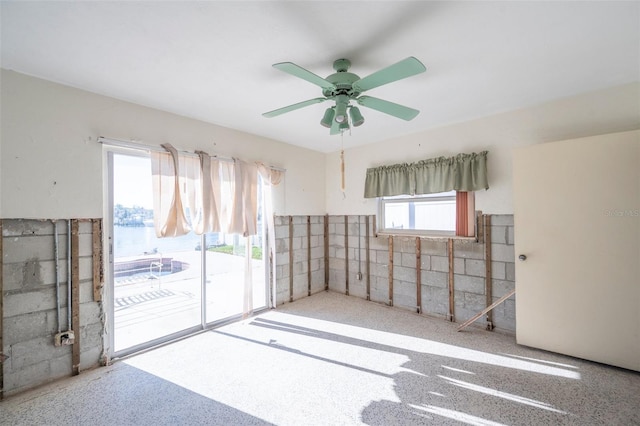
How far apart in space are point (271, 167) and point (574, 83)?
11.2ft

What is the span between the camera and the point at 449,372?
2.31 metres

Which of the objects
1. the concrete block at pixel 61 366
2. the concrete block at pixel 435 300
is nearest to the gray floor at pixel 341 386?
the concrete block at pixel 61 366

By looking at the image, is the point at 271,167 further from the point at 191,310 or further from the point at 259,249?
the point at 191,310

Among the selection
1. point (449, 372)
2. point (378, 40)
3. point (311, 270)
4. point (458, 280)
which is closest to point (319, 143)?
point (311, 270)

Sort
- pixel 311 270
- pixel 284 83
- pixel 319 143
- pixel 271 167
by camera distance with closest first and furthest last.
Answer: pixel 284 83 < pixel 271 167 < pixel 319 143 < pixel 311 270

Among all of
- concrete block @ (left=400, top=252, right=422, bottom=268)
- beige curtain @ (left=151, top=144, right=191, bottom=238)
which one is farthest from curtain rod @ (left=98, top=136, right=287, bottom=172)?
concrete block @ (left=400, top=252, right=422, bottom=268)

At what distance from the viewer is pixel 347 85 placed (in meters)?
1.91

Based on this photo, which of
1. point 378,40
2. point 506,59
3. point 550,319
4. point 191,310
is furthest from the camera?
point 191,310

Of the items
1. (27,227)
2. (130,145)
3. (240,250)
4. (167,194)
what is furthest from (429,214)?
(27,227)

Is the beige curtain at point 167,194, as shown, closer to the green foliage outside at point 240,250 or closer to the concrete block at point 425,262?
the green foliage outside at point 240,250

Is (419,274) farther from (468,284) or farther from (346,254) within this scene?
(346,254)

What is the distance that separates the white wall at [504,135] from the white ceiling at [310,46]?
0.50 feet

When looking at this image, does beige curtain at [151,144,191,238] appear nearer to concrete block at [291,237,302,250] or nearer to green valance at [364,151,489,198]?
concrete block at [291,237,302,250]

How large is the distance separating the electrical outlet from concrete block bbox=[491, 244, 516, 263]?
4.30 m
